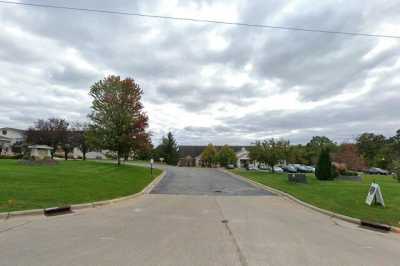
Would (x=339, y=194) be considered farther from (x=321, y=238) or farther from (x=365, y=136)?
(x=365, y=136)

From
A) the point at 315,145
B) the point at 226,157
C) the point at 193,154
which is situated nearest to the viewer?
the point at 226,157

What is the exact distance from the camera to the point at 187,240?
822cm

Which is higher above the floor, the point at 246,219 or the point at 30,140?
the point at 30,140

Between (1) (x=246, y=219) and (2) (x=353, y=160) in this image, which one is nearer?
(1) (x=246, y=219)

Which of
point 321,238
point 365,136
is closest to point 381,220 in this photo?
point 321,238

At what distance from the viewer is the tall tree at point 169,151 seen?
103 meters

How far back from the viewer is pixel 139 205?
14906 mm

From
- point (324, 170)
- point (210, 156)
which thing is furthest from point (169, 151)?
point (324, 170)

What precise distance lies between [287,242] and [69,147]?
73.0 m

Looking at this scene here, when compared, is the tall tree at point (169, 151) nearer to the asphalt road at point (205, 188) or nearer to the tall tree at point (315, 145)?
the tall tree at point (315, 145)

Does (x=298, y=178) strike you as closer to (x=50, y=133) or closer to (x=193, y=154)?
(x=50, y=133)

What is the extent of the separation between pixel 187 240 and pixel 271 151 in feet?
125

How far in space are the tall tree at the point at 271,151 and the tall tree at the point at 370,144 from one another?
5872 cm

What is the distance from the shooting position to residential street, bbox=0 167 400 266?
6594 mm
